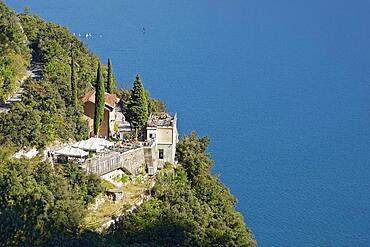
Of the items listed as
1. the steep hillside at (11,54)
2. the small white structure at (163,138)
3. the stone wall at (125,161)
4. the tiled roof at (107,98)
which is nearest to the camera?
the stone wall at (125,161)

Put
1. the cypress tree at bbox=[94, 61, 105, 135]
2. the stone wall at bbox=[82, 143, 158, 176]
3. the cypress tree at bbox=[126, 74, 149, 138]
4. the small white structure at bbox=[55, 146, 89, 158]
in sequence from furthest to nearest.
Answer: the cypress tree at bbox=[94, 61, 105, 135] → the cypress tree at bbox=[126, 74, 149, 138] → the small white structure at bbox=[55, 146, 89, 158] → the stone wall at bbox=[82, 143, 158, 176]

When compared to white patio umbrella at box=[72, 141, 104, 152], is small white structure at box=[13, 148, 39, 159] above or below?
below

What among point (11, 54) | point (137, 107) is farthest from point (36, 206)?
point (11, 54)

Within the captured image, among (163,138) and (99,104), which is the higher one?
(99,104)

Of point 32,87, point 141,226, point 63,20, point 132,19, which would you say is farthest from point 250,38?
point 141,226

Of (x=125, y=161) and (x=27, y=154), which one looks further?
(x=125, y=161)

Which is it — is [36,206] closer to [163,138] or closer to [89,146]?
[89,146]

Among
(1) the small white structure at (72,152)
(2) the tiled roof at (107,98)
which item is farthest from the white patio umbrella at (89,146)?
(2) the tiled roof at (107,98)

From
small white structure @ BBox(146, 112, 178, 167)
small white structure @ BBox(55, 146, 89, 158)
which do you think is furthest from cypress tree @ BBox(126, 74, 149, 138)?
small white structure @ BBox(55, 146, 89, 158)

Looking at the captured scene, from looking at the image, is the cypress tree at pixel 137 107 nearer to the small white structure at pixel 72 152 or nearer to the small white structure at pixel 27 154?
the small white structure at pixel 72 152

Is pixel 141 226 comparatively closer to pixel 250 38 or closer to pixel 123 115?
pixel 123 115

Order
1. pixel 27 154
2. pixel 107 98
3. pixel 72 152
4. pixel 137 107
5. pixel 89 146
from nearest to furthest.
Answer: pixel 27 154
pixel 72 152
pixel 89 146
pixel 137 107
pixel 107 98

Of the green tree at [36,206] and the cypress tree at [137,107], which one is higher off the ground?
the cypress tree at [137,107]

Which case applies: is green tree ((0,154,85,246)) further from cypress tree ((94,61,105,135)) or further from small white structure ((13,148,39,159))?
cypress tree ((94,61,105,135))
